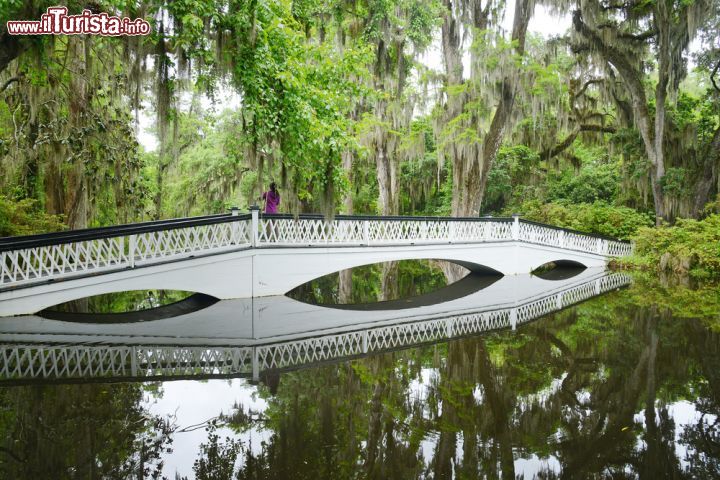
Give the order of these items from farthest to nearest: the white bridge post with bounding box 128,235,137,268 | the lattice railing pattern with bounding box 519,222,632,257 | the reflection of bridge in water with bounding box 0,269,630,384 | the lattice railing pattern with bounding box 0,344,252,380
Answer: the lattice railing pattern with bounding box 519,222,632,257 < the white bridge post with bounding box 128,235,137,268 < the reflection of bridge in water with bounding box 0,269,630,384 < the lattice railing pattern with bounding box 0,344,252,380

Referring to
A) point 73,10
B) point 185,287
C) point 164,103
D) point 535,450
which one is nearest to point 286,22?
point 164,103

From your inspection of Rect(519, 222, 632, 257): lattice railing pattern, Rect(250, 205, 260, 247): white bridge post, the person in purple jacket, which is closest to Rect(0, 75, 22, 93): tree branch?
Rect(250, 205, 260, 247): white bridge post

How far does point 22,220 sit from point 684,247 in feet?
64.9

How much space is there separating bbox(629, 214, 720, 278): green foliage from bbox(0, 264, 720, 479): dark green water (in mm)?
11554

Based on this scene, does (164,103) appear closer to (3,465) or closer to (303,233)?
(303,233)

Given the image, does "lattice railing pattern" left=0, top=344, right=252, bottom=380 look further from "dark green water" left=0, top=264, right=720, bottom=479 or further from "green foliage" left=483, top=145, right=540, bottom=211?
"green foliage" left=483, top=145, right=540, bottom=211

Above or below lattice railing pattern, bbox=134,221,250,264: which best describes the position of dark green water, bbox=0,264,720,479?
below

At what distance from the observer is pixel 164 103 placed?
8727 mm

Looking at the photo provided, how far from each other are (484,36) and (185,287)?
12.0m

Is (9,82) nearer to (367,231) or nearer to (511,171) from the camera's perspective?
(367,231)

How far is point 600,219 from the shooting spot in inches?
813

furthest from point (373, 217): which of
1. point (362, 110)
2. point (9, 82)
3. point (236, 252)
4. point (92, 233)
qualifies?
point (362, 110)

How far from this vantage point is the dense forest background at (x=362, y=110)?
8641mm

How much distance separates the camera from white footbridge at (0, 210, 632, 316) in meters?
8.80
